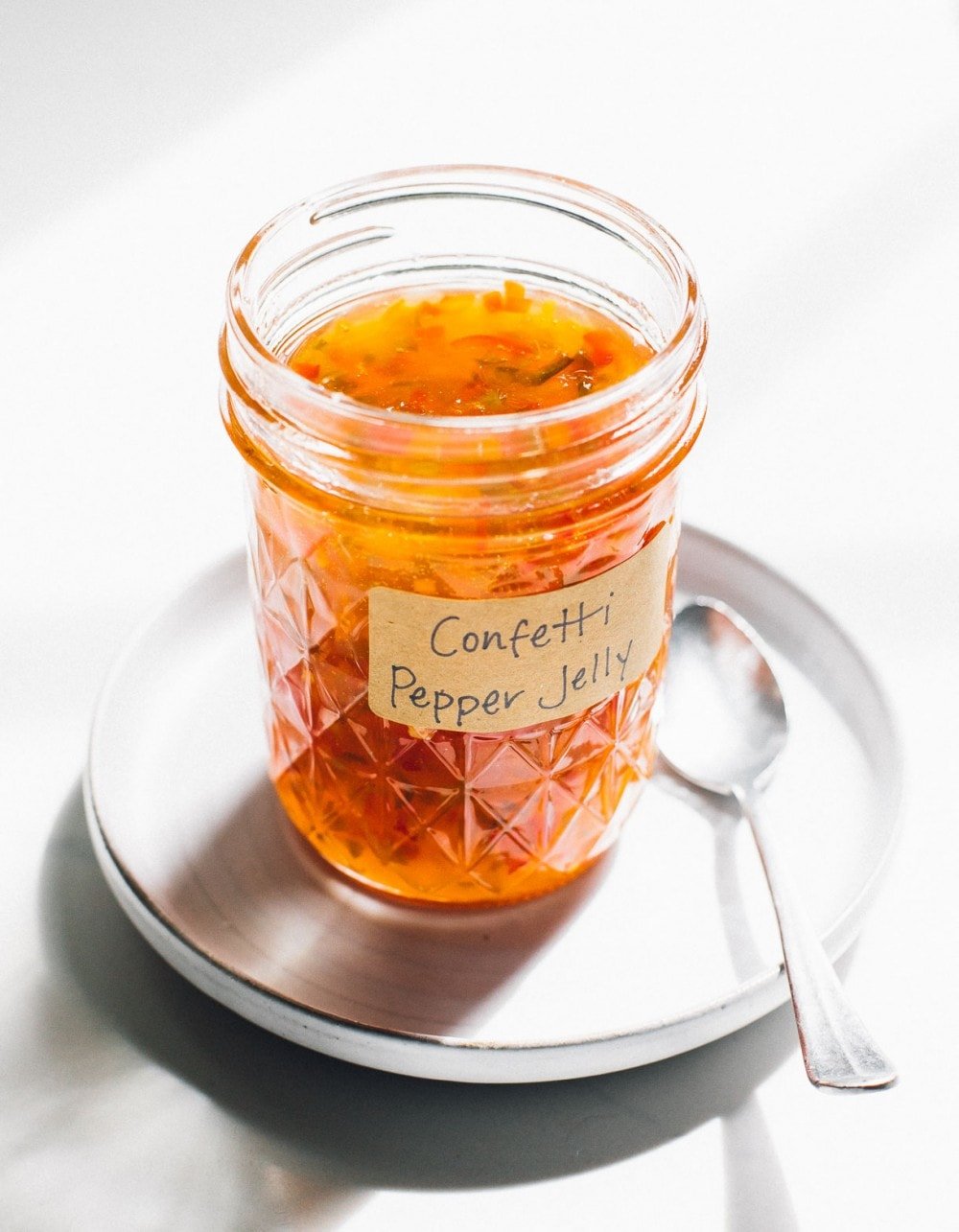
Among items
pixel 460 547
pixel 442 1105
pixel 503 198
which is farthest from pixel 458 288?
pixel 442 1105

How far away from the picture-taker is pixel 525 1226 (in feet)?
2.21

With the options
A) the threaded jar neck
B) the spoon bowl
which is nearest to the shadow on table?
the spoon bowl

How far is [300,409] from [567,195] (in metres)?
0.25

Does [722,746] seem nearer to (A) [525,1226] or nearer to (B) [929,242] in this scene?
(A) [525,1226]

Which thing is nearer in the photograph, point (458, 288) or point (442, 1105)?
point (442, 1105)

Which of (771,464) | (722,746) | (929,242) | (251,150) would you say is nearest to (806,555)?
(771,464)

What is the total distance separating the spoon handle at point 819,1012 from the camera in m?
0.63

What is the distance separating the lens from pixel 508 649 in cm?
66

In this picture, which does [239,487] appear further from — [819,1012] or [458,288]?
[819,1012]

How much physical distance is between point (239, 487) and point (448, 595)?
1.83ft

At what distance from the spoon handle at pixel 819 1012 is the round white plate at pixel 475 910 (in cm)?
1

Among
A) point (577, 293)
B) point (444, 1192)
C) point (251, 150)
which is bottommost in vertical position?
point (444, 1192)

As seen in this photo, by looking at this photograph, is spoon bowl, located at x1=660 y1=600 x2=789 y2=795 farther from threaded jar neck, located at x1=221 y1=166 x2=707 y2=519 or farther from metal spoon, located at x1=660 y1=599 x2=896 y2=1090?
threaded jar neck, located at x1=221 y1=166 x2=707 y2=519

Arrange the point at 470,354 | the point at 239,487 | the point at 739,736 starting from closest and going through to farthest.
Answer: the point at 470,354, the point at 739,736, the point at 239,487
